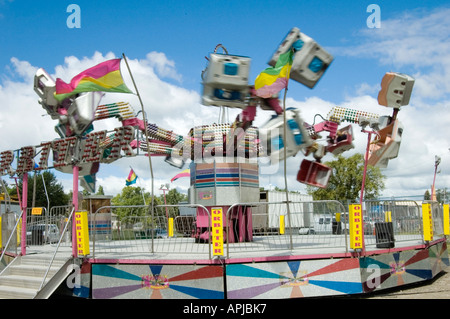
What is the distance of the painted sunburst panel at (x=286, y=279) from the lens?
357 inches

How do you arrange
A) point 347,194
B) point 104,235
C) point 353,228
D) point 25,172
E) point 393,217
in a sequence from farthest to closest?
point 347,194, point 104,235, point 393,217, point 25,172, point 353,228

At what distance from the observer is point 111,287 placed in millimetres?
9484

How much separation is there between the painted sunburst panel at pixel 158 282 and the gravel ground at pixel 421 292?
3.52 meters

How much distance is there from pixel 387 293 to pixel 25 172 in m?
9.46

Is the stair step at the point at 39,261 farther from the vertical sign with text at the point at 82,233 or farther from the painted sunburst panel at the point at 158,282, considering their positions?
the painted sunburst panel at the point at 158,282

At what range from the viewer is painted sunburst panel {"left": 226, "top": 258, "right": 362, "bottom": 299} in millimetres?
9062

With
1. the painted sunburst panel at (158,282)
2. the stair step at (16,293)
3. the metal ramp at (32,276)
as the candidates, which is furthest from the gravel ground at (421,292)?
the stair step at (16,293)

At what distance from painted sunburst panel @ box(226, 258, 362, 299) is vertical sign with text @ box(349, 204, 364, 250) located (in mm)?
501

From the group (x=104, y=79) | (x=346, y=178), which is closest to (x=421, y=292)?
(x=104, y=79)

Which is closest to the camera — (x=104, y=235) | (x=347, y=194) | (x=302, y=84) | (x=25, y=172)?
(x=302, y=84)

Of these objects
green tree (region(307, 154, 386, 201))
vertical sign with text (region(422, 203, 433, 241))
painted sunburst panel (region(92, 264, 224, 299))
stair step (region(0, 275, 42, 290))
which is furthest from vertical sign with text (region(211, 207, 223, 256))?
green tree (region(307, 154, 386, 201))

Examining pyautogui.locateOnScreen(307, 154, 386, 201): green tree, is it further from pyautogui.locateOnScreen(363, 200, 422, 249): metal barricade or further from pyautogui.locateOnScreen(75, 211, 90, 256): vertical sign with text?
pyautogui.locateOnScreen(75, 211, 90, 256): vertical sign with text

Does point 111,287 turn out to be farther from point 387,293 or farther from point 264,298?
point 387,293
